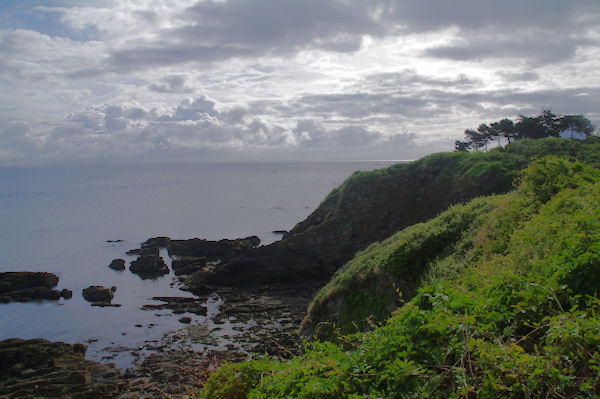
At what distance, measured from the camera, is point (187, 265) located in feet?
135

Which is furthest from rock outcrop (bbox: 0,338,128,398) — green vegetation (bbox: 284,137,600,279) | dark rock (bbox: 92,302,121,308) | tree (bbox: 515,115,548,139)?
tree (bbox: 515,115,548,139)

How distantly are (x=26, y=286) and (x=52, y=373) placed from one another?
66.1 ft

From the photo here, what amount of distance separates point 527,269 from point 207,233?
5877 centimetres

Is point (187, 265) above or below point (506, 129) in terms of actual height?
below

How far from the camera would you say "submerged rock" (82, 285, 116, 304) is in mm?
34312

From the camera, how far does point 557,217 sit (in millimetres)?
8227

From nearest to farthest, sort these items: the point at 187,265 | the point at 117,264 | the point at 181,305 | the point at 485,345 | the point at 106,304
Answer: the point at 485,345 < the point at 181,305 < the point at 106,304 < the point at 187,265 < the point at 117,264

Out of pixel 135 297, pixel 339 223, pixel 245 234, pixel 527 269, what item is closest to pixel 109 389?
pixel 135 297

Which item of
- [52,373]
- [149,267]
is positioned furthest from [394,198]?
[52,373]

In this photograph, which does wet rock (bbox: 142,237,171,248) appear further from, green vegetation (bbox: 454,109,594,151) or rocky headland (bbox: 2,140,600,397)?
green vegetation (bbox: 454,109,594,151)

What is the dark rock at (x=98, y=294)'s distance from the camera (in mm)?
34312

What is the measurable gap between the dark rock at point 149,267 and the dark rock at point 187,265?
1.12 meters

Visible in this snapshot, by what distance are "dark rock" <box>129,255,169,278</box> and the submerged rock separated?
5.82 metres

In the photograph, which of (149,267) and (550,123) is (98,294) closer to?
(149,267)
